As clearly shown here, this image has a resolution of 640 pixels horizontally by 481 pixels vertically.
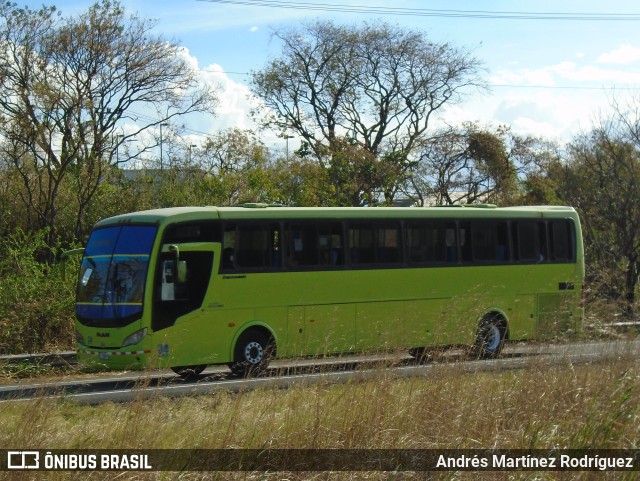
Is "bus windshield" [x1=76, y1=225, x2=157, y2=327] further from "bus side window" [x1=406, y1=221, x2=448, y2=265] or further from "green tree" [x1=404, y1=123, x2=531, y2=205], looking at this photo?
"green tree" [x1=404, y1=123, x2=531, y2=205]

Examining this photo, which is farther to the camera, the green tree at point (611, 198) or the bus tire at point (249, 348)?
the green tree at point (611, 198)

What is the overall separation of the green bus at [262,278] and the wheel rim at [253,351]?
0.06 feet

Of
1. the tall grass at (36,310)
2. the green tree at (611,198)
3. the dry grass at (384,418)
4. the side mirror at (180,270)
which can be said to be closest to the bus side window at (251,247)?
the side mirror at (180,270)

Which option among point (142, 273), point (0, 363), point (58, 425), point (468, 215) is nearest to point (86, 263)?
point (142, 273)

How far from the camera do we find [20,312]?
2231 centimetres

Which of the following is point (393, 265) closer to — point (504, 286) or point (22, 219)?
point (504, 286)

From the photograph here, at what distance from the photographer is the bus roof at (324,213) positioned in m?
17.6

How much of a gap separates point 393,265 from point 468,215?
7.84 feet

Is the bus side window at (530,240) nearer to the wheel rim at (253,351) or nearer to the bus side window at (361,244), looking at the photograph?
the bus side window at (361,244)

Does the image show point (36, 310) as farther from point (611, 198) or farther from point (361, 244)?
point (611, 198)

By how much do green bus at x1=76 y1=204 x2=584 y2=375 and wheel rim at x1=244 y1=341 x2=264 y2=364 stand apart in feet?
0.06

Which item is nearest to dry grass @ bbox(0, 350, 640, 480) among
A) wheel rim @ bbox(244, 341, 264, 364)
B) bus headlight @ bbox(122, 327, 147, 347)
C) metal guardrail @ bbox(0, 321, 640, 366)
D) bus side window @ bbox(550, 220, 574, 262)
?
bus headlight @ bbox(122, 327, 147, 347)

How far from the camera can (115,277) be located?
17.3m

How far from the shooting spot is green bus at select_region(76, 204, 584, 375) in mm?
17000
